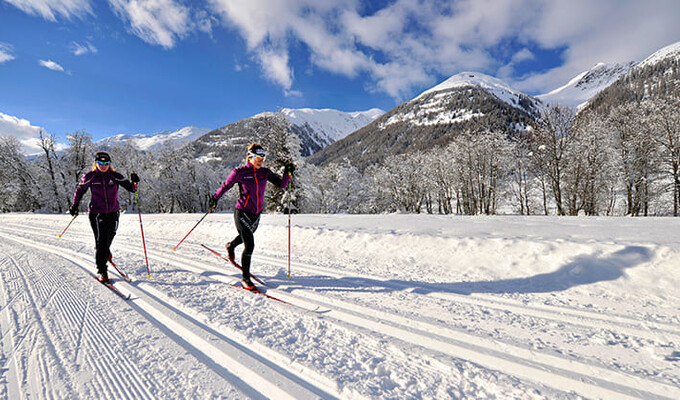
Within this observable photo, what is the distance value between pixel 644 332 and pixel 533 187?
32275 mm

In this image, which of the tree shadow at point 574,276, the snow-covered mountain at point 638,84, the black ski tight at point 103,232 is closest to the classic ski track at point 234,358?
the black ski tight at point 103,232

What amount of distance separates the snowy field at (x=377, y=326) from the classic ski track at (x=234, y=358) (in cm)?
1

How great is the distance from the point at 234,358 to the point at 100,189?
4458mm

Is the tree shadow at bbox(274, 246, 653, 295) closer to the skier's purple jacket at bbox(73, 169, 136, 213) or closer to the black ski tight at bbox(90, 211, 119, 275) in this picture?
the black ski tight at bbox(90, 211, 119, 275)

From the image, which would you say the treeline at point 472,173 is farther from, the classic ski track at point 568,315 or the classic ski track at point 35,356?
the classic ski track at point 568,315

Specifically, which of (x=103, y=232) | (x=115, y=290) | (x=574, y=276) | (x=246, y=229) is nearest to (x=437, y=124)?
(x=574, y=276)

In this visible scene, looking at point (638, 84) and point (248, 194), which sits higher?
point (638, 84)

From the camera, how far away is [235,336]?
2.65 metres

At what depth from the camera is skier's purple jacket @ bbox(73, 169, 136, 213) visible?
4653mm

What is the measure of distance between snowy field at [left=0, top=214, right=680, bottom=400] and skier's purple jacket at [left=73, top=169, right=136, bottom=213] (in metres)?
1.25

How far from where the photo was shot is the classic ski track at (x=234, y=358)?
1.92 meters

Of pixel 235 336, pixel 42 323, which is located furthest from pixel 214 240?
pixel 235 336

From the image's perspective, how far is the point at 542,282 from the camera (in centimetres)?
408

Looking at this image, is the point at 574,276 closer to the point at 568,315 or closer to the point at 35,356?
the point at 568,315
